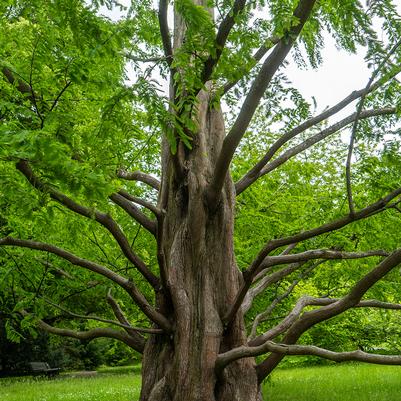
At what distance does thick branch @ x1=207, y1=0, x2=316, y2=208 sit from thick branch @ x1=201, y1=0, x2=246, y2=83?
321 mm

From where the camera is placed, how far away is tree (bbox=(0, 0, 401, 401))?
3.35 meters

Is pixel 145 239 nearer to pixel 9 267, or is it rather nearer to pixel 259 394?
pixel 9 267

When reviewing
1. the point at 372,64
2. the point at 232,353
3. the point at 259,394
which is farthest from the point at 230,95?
the point at 259,394

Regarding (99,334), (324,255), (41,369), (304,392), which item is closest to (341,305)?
(324,255)

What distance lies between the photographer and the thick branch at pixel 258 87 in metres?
3.18

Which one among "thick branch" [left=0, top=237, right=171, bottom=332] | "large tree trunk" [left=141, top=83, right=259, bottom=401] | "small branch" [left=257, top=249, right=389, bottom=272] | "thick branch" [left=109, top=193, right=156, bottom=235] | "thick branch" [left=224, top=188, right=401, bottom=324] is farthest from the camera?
"thick branch" [left=109, top=193, right=156, bottom=235]

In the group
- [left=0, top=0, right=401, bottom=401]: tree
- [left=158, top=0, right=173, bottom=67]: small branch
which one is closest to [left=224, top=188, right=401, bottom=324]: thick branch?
[left=0, top=0, right=401, bottom=401]: tree

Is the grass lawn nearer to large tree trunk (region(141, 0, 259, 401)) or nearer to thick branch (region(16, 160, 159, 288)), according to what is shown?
large tree trunk (region(141, 0, 259, 401))

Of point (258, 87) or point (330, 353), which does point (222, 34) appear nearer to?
point (258, 87)

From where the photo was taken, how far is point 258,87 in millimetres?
3605

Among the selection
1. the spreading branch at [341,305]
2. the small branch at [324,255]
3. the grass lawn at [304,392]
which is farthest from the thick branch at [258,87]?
the grass lawn at [304,392]

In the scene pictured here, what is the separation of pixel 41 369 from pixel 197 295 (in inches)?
717

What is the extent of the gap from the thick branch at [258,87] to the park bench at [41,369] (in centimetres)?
1870

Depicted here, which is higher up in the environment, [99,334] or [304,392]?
[99,334]
